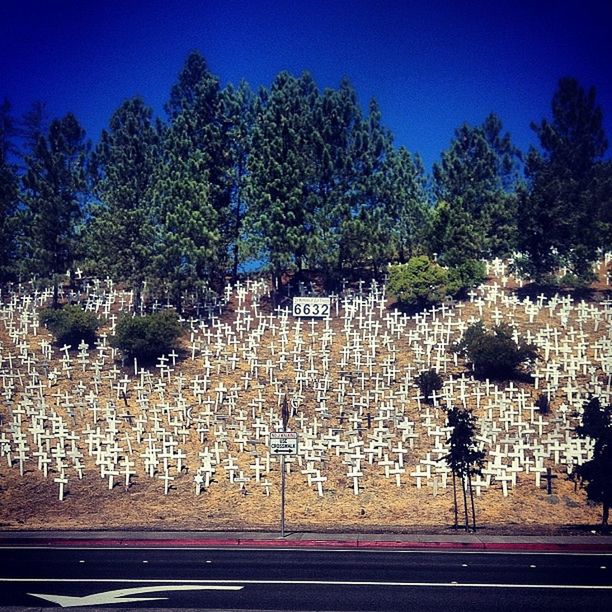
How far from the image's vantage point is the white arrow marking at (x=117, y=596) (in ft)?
48.2

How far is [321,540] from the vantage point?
2072cm

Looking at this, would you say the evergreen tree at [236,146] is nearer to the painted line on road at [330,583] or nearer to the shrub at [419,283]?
the shrub at [419,283]

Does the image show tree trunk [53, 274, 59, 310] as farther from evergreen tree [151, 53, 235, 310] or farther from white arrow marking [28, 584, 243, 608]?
white arrow marking [28, 584, 243, 608]

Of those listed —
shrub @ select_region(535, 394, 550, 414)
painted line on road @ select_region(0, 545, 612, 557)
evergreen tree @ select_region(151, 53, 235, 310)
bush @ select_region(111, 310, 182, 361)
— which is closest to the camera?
painted line on road @ select_region(0, 545, 612, 557)

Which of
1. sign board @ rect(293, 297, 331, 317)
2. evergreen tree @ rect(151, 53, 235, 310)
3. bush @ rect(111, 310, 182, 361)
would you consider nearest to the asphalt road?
bush @ rect(111, 310, 182, 361)

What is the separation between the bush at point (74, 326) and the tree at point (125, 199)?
5.84m

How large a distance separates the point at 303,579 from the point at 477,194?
48.8 metres

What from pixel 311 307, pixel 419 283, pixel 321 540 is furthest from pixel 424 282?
pixel 321 540

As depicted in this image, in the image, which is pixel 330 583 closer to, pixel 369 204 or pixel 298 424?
pixel 298 424

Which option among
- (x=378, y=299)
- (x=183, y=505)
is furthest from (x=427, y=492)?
(x=378, y=299)

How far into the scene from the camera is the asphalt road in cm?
1459

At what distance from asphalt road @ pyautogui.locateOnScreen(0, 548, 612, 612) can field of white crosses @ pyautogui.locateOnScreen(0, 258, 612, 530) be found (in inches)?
179

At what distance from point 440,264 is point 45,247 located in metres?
28.6

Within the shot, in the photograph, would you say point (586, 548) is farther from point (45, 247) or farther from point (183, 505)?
point (45, 247)
